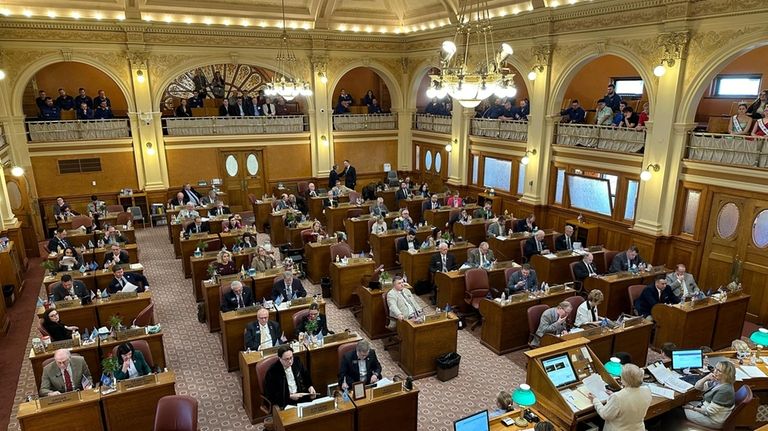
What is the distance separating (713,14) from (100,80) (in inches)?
825

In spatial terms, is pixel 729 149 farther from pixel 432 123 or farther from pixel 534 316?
pixel 432 123

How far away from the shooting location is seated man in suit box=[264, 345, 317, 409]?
712 centimetres

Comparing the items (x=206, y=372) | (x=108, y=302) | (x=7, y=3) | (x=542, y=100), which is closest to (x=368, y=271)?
(x=206, y=372)

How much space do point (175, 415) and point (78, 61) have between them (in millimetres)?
16106

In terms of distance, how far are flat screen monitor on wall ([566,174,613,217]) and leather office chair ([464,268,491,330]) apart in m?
5.85

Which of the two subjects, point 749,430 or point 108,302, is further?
point 108,302

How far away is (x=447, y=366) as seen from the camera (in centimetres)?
895

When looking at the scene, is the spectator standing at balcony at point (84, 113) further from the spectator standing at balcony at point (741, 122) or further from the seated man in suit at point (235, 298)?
the spectator standing at balcony at point (741, 122)

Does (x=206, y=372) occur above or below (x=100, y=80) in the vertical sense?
below

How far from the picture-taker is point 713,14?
38.2 feet

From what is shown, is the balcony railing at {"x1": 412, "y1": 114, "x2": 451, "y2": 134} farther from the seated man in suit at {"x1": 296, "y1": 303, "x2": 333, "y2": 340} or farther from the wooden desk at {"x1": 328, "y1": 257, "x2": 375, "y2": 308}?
the seated man in suit at {"x1": 296, "y1": 303, "x2": 333, "y2": 340}

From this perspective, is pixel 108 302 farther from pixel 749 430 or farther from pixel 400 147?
pixel 400 147

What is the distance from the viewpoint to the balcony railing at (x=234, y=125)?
1988 centimetres

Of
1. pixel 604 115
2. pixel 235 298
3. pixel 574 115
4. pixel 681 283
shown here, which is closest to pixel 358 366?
pixel 235 298
